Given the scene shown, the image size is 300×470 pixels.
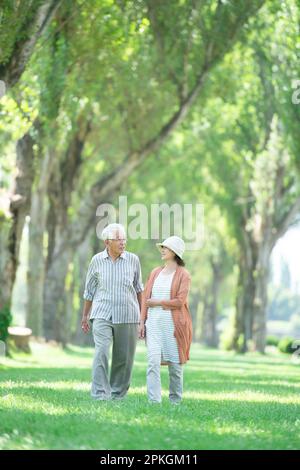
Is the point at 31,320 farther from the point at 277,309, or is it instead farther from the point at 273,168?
the point at 277,309

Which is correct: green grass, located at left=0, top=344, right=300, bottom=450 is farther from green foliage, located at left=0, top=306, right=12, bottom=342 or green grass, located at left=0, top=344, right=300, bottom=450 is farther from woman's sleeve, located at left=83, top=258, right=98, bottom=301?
green foliage, located at left=0, top=306, right=12, bottom=342

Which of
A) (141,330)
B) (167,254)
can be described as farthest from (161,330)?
(167,254)

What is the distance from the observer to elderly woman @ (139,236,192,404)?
11492mm

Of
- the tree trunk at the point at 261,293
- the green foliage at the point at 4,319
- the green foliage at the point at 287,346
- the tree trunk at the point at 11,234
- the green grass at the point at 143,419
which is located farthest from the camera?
the green foliage at the point at 287,346

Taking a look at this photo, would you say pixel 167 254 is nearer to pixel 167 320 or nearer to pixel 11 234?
pixel 167 320

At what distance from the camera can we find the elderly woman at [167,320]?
1149cm

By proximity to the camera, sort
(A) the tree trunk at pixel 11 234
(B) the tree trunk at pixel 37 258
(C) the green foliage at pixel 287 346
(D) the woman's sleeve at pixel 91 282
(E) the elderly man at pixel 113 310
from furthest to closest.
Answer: (C) the green foliage at pixel 287 346, (B) the tree trunk at pixel 37 258, (A) the tree trunk at pixel 11 234, (D) the woman's sleeve at pixel 91 282, (E) the elderly man at pixel 113 310

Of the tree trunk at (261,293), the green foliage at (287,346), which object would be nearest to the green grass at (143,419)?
the tree trunk at (261,293)

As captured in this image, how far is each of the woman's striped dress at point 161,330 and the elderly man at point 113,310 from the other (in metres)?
0.55

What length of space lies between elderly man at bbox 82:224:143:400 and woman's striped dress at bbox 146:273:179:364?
552 mm

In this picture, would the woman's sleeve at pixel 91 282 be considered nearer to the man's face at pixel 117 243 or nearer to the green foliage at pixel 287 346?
the man's face at pixel 117 243

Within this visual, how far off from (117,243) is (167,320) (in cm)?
120

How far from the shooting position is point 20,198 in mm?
23719

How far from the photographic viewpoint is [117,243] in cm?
1209
